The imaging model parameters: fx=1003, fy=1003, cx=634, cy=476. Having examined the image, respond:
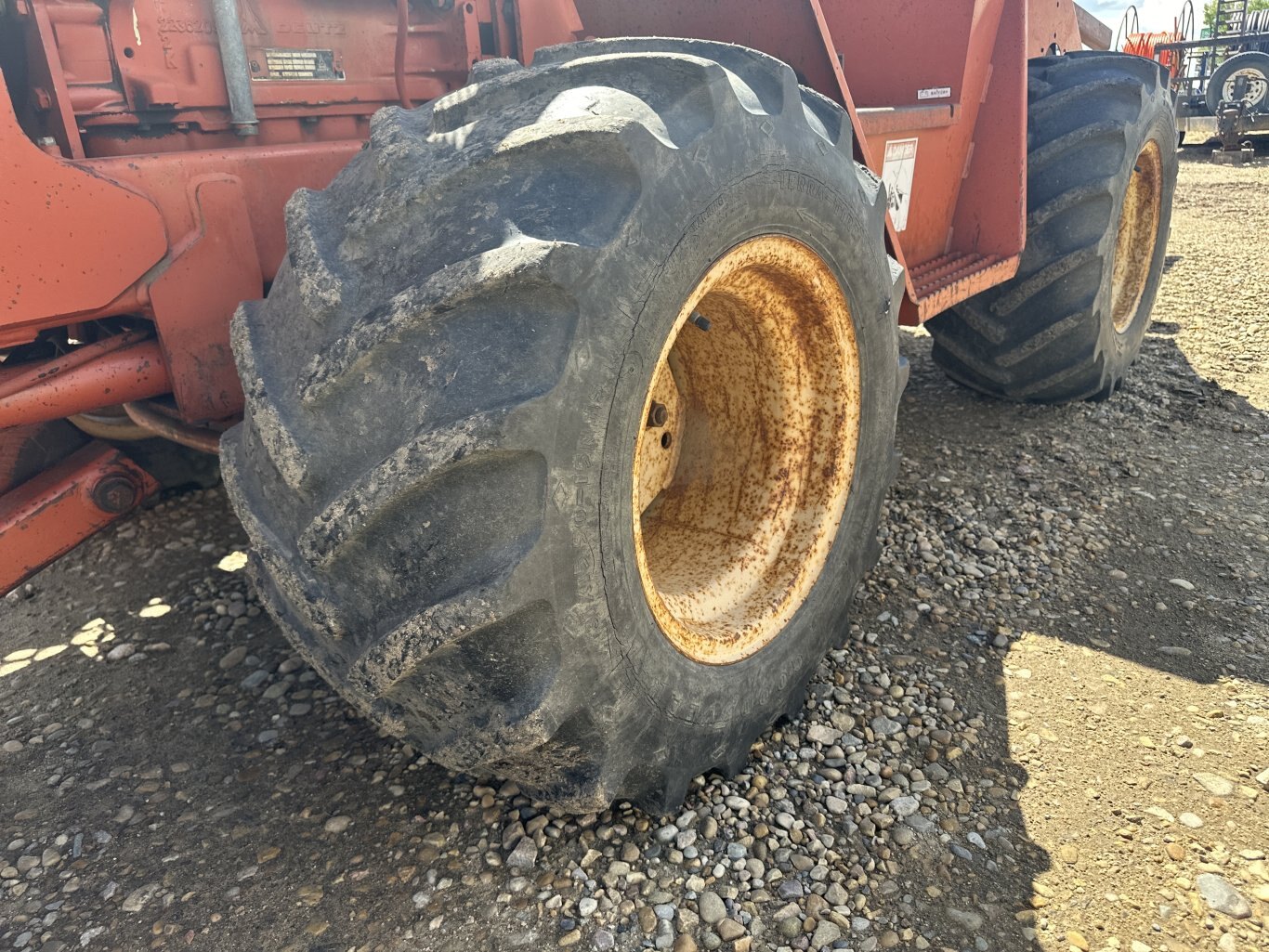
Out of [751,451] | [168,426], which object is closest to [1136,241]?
[751,451]

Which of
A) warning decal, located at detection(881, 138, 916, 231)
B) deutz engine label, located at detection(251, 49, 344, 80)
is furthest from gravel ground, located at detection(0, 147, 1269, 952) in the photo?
deutz engine label, located at detection(251, 49, 344, 80)

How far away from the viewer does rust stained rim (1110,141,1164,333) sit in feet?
14.9

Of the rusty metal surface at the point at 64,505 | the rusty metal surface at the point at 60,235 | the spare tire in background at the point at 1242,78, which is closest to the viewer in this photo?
the rusty metal surface at the point at 60,235

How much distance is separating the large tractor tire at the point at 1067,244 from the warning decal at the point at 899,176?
93cm

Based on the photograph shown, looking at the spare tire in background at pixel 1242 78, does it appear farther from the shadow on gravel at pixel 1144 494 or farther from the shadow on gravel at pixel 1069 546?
the shadow on gravel at pixel 1069 546

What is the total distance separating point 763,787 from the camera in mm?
2180

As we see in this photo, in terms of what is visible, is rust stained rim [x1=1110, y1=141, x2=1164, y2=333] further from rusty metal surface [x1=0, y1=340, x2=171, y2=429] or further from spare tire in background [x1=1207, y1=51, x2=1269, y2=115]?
spare tire in background [x1=1207, y1=51, x2=1269, y2=115]

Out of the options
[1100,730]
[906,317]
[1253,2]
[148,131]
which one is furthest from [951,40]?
[1253,2]

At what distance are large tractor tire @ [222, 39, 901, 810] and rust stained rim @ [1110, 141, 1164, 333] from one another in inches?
126

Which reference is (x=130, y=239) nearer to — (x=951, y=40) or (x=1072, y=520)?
(x=951, y=40)

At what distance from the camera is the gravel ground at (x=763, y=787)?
6.14 ft

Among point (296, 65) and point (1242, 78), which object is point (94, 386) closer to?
point (296, 65)

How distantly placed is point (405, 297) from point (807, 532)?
1203mm

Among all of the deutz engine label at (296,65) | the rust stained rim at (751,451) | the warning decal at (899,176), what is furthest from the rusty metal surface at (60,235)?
the warning decal at (899,176)
